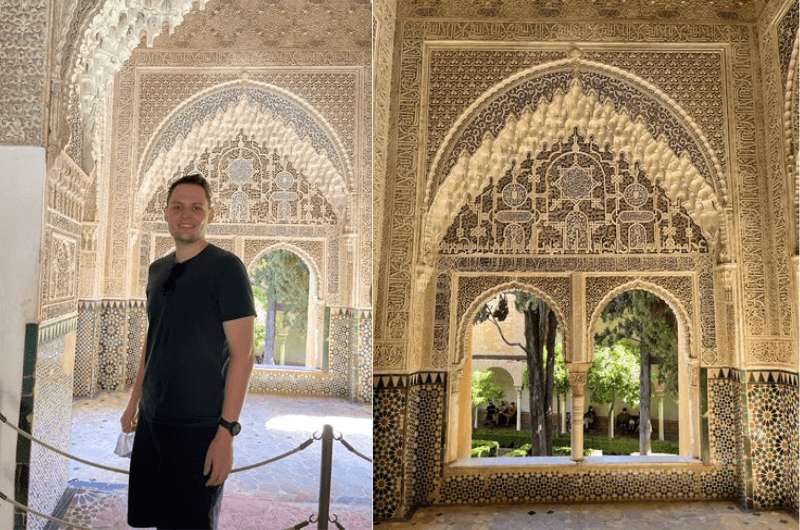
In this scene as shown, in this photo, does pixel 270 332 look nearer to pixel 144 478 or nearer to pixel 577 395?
pixel 577 395

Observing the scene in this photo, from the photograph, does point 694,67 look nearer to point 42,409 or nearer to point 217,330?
point 217,330

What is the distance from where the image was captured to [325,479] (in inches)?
101

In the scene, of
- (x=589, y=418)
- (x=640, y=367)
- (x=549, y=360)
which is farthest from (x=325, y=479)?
(x=589, y=418)

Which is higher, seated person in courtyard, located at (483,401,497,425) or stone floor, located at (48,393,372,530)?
stone floor, located at (48,393,372,530)

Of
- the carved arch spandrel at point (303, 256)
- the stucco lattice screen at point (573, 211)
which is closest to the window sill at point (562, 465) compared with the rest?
the stucco lattice screen at point (573, 211)

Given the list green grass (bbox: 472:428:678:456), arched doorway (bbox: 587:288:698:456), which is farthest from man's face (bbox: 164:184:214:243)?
green grass (bbox: 472:428:678:456)

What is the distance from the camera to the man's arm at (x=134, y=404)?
2467mm

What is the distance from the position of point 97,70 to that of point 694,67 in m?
3.99

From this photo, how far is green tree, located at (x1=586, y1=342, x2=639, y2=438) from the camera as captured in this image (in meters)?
8.80

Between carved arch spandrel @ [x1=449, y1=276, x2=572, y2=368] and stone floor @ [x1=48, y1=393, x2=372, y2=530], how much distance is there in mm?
1332

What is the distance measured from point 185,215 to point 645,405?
6.65 metres

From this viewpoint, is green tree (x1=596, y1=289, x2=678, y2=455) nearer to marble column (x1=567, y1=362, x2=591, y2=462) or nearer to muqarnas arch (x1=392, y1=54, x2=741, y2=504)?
muqarnas arch (x1=392, y1=54, x2=741, y2=504)

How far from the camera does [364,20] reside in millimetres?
3748

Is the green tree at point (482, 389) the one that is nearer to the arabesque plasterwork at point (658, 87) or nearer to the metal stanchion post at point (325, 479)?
the arabesque plasterwork at point (658, 87)
